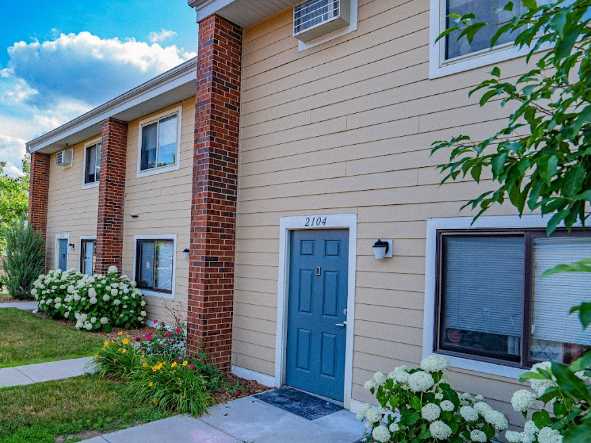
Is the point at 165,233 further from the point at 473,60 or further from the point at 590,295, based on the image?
the point at 590,295

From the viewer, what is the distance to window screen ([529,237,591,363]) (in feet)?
11.8

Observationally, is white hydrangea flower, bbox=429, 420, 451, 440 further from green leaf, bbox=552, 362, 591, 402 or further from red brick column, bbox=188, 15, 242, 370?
red brick column, bbox=188, 15, 242, 370

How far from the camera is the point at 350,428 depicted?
453 centimetres

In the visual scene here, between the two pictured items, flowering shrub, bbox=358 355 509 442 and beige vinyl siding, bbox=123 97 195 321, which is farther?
beige vinyl siding, bbox=123 97 195 321

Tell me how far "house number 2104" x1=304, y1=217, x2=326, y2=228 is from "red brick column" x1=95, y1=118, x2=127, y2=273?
6733 millimetres

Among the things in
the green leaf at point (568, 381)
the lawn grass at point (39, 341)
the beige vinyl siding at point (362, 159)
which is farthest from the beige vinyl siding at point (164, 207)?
the green leaf at point (568, 381)

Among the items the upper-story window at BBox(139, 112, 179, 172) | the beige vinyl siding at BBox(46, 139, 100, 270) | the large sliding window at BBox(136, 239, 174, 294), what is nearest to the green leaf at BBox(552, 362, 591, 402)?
the large sliding window at BBox(136, 239, 174, 294)

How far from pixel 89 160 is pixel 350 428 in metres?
11.0

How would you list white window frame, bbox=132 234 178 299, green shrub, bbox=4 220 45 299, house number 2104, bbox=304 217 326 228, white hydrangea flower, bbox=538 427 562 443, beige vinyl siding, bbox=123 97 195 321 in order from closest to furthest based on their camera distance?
white hydrangea flower, bbox=538 427 562 443 → house number 2104, bbox=304 217 326 228 → beige vinyl siding, bbox=123 97 195 321 → white window frame, bbox=132 234 178 299 → green shrub, bbox=4 220 45 299

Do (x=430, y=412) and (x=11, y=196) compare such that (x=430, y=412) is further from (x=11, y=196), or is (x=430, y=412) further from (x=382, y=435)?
(x=11, y=196)

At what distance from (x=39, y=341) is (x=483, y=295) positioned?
7.66 m

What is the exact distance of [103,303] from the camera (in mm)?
9484

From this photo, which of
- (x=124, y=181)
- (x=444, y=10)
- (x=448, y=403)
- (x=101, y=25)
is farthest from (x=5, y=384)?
(x=101, y=25)

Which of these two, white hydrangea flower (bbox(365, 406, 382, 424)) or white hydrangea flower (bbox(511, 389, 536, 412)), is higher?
white hydrangea flower (bbox(511, 389, 536, 412))
